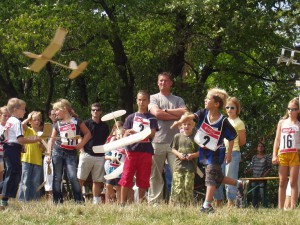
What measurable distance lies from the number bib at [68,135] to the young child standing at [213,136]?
2104 mm

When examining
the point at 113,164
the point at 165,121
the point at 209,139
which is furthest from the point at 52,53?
the point at 113,164

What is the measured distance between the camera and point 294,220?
327 inches

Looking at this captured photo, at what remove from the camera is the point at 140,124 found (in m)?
10.9

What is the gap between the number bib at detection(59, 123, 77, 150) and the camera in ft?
36.1

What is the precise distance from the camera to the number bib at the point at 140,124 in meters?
10.9

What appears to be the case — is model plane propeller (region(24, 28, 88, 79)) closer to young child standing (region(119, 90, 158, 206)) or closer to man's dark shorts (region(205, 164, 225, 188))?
man's dark shorts (region(205, 164, 225, 188))

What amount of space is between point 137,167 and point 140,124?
61 cm

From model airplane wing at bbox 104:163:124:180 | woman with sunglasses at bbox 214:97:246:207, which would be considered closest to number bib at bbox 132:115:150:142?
model airplane wing at bbox 104:163:124:180

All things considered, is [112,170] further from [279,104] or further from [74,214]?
[279,104]

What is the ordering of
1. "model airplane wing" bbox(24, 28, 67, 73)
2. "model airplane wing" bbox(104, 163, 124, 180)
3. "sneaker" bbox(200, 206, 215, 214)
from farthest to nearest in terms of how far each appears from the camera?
1. "model airplane wing" bbox(104, 163, 124, 180)
2. "sneaker" bbox(200, 206, 215, 214)
3. "model airplane wing" bbox(24, 28, 67, 73)

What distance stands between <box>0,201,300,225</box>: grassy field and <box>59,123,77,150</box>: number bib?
5.39 ft

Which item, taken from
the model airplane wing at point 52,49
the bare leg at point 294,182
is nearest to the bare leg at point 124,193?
the bare leg at point 294,182

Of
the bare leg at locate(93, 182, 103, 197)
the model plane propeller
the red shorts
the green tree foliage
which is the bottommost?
the bare leg at locate(93, 182, 103, 197)

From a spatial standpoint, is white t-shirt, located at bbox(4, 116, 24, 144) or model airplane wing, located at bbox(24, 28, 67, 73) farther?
white t-shirt, located at bbox(4, 116, 24, 144)
